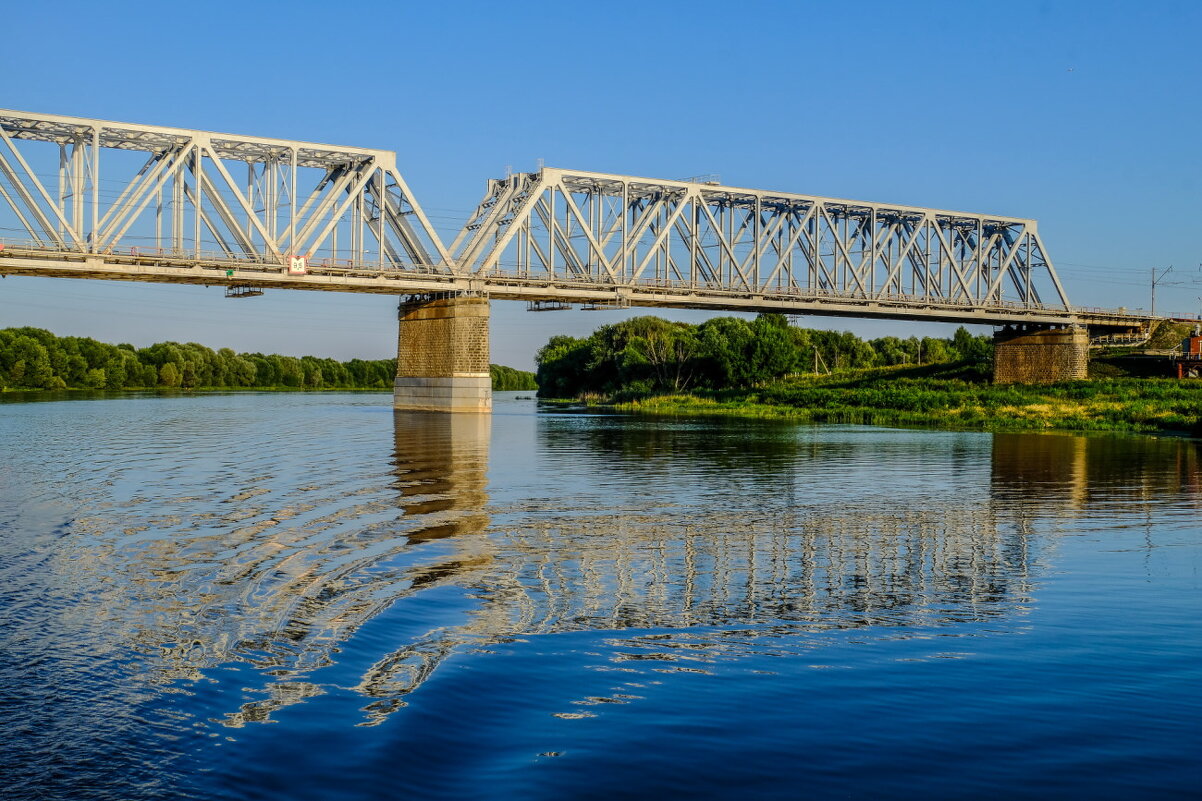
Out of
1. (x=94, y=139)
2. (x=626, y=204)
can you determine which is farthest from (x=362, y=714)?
(x=626, y=204)

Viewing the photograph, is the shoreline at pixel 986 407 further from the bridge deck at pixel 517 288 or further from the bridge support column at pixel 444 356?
the bridge support column at pixel 444 356

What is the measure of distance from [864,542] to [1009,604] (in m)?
5.01

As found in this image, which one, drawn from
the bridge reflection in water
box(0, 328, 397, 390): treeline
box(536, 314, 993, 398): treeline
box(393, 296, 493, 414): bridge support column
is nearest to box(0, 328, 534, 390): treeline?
box(0, 328, 397, 390): treeline

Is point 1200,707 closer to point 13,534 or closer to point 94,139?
point 13,534

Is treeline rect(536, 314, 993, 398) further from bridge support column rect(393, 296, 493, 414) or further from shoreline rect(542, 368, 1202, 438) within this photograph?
bridge support column rect(393, 296, 493, 414)

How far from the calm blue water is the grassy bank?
45093 millimetres

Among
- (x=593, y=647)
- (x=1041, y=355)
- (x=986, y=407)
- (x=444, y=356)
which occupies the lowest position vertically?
(x=593, y=647)

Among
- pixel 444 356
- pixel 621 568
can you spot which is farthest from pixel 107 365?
pixel 621 568

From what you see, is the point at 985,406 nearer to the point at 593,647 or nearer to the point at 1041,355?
the point at 1041,355

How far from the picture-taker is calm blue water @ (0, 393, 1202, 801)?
7.65 meters

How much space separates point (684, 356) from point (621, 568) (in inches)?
4123

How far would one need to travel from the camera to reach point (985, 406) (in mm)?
77812

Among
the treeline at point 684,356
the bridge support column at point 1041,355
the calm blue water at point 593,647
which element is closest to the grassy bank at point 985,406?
the treeline at point 684,356

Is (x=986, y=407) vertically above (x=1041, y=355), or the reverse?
(x=1041, y=355)
